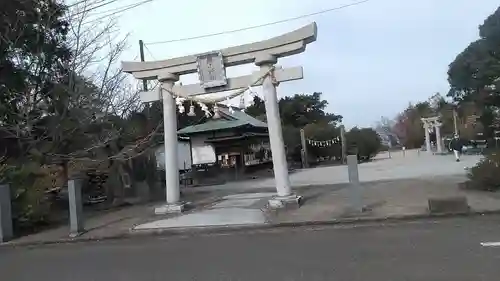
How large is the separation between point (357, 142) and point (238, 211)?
1233 inches

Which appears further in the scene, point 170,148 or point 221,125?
point 221,125

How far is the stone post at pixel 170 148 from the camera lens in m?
14.6

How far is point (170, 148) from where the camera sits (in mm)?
14562

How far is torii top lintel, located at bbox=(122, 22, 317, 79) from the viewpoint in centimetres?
1313

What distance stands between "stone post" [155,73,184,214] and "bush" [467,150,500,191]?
8709 mm

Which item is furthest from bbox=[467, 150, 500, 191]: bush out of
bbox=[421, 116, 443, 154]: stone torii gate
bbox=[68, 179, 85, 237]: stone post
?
bbox=[421, 116, 443, 154]: stone torii gate

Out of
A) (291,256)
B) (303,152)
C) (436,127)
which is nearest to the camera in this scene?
(291,256)

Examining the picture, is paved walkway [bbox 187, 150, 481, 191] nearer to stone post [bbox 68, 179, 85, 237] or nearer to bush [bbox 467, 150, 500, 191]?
bush [bbox 467, 150, 500, 191]

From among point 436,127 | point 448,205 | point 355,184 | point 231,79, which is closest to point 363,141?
point 436,127

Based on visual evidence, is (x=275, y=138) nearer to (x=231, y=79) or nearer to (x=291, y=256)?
(x=231, y=79)

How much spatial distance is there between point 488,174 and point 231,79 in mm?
7861

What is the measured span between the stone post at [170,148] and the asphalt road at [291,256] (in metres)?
3.50

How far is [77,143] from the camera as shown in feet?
59.0

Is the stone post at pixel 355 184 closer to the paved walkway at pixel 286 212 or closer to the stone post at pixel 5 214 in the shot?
the paved walkway at pixel 286 212
